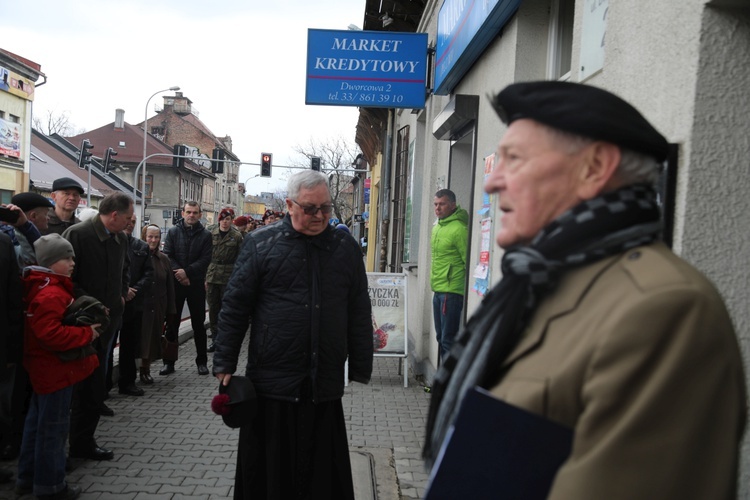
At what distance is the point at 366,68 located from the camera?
27.1 ft

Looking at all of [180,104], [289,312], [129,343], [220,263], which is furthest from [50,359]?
[180,104]

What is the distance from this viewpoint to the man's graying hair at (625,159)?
132cm

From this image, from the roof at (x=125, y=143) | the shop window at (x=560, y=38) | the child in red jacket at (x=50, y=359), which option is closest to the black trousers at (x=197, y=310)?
the child in red jacket at (x=50, y=359)

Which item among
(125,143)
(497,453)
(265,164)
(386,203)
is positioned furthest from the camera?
(125,143)

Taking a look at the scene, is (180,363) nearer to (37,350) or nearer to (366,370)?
(37,350)

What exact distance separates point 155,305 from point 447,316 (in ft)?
10.0

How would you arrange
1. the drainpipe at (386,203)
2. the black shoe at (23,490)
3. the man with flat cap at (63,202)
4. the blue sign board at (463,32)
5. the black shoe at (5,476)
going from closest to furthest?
the black shoe at (23,490) < the black shoe at (5,476) < the blue sign board at (463,32) < the man with flat cap at (63,202) < the drainpipe at (386,203)

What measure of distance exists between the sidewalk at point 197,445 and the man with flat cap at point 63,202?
1793 mm

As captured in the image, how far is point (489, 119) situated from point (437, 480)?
4677 mm

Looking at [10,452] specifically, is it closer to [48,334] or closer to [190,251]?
[48,334]

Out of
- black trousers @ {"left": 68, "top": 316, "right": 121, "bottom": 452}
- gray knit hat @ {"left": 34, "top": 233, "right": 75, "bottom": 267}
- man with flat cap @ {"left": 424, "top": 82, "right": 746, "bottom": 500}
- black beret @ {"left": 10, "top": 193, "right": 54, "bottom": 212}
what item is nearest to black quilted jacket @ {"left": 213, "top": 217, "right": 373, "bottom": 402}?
gray knit hat @ {"left": 34, "top": 233, "right": 75, "bottom": 267}

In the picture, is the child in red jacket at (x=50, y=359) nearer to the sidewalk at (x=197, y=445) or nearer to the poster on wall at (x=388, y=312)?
the sidewalk at (x=197, y=445)

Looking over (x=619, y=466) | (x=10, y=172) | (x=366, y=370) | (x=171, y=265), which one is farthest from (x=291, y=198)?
(x=10, y=172)

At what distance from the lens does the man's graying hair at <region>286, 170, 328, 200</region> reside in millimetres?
3645
